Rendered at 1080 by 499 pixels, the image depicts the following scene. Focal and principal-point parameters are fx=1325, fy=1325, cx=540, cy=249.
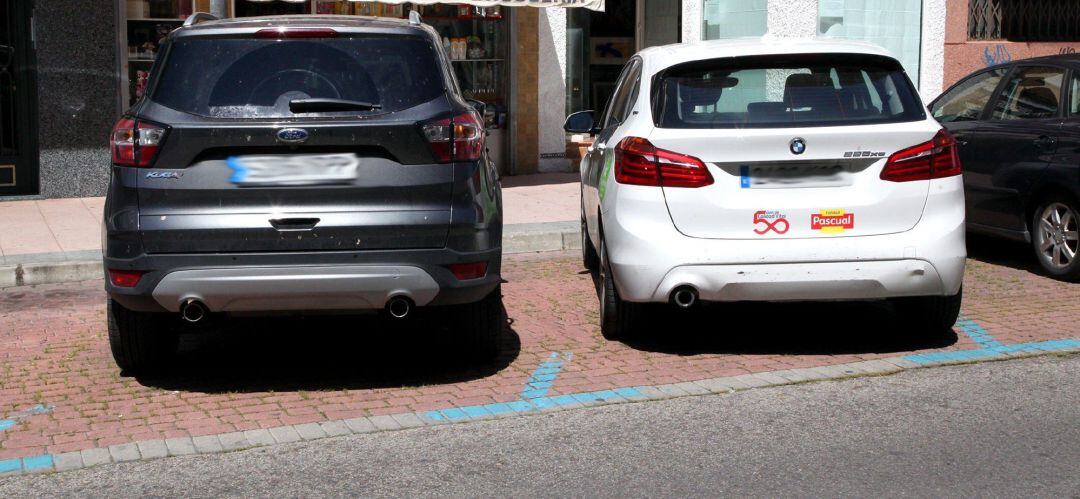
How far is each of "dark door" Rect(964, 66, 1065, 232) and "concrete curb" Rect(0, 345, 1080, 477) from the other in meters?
2.70

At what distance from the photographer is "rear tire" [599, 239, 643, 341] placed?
720 centimetres

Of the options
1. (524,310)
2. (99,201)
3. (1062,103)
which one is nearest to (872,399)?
(524,310)

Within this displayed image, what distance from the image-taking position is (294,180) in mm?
5965

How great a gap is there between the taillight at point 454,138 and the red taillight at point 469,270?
0.49m

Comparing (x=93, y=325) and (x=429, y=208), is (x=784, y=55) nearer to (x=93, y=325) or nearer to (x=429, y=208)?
(x=429, y=208)

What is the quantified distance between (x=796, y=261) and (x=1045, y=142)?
3.59 meters

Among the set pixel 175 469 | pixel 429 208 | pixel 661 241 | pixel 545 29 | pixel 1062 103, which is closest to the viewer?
pixel 175 469

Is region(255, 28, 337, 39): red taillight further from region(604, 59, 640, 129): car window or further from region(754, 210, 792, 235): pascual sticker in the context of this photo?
region(754, 210, 792, 235): pascual sticker

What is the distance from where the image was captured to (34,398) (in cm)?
630

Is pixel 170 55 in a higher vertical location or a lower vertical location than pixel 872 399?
higher

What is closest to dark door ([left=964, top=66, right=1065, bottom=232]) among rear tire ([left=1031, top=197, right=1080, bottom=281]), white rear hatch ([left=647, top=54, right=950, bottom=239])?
rear tire ([left=1031, top=197, right=1080, bottom=281])

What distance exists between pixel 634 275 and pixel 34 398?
2978 mm

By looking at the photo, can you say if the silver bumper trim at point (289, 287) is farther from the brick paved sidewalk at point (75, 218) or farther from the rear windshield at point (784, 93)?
the brick paved sidewalk at point (75, 218)

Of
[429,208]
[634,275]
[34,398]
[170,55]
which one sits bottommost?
[34,398]
